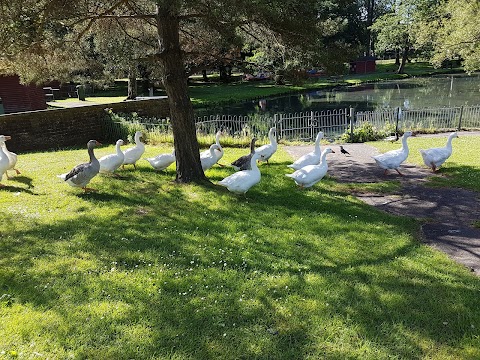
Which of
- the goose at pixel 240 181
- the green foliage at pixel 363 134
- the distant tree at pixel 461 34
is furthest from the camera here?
the distant tree at pixel 461 34

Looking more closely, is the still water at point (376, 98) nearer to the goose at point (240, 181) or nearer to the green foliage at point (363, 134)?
the green foliage at point (363, 134)

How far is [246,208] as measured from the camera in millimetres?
7988

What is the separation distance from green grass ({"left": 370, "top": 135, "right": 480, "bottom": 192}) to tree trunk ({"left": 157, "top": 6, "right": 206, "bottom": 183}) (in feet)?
20.5

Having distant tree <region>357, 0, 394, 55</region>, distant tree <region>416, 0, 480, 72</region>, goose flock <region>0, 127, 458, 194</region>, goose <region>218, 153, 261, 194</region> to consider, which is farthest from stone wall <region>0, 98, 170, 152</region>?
distant tree <region>357, 0, 394, 55</region>

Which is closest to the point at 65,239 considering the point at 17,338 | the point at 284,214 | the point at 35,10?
the point at 17,338

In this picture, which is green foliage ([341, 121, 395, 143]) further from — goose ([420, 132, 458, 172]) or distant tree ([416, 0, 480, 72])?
distant tree ([416, 0, 480, 72])

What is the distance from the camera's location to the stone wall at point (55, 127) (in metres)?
14.3

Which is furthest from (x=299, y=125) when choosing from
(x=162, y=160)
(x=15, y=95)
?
(x=15, y=95)

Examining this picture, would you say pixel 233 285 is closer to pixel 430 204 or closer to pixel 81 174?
pixel 81 174

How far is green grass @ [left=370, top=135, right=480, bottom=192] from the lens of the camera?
33.2ft

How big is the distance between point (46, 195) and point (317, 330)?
6.79 metres

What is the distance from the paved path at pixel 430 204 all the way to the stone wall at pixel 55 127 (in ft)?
32.9

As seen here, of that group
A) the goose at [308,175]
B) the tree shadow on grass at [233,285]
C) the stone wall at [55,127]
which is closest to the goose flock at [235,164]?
the goose at [308,175]

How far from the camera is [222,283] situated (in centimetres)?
492
